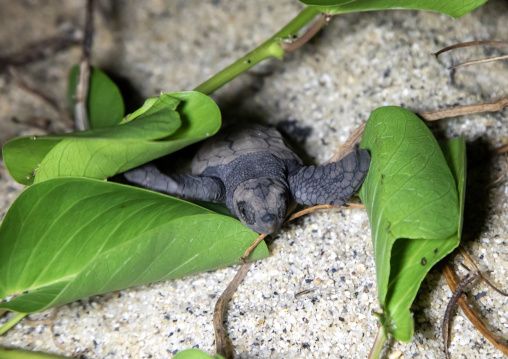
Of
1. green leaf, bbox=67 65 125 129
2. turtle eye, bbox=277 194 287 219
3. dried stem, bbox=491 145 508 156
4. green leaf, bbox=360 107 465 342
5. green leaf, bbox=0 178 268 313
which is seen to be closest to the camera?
green leaf, bbox=360 107 465 342

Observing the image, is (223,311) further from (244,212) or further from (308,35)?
(308,35)

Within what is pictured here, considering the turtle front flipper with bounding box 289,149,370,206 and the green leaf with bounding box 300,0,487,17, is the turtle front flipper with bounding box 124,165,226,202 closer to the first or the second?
the turtle front flipper with bounding box 289,149,370,206

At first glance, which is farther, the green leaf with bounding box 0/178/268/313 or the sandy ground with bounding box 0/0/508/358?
the sandy ground with bounding box 0/0/508/358

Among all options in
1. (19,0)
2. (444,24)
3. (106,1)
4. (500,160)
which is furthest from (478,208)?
(19,0)

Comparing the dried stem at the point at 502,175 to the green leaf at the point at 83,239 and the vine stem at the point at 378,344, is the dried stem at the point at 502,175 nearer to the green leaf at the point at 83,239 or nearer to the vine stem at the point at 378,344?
the vine stem at the point at 378,344

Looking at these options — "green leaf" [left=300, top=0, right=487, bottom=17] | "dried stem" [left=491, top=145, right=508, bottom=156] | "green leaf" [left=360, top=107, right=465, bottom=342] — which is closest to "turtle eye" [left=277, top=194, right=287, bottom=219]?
"green leaf" [left=360, top=107, right=465, bottom=342]

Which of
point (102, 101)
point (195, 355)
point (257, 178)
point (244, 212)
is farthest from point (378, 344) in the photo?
point (102, 101)

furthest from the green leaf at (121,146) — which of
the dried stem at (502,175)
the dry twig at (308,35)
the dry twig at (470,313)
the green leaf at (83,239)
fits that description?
the dried stem at (502,175)

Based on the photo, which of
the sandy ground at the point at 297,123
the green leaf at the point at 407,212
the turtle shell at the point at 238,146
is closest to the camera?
the green leaf at the point at 407,212
